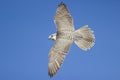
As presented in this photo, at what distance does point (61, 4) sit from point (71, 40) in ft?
3.35

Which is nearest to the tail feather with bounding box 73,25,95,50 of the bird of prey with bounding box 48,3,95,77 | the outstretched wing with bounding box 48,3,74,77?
the bird of prey with bounding box 48,3,95,77

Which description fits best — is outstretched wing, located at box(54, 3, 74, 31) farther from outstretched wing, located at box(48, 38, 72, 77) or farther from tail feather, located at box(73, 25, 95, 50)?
outstretched wing, located at box(48, 38, 72, 77)

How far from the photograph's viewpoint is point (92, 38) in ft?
21.6

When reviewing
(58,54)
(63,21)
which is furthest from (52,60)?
(63,21)

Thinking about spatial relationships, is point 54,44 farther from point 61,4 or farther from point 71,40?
point 61,4

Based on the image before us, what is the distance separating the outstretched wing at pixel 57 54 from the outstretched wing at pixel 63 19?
1.38 ft

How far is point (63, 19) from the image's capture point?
6.70 meters

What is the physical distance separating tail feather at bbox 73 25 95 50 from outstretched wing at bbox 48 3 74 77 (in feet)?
0.69

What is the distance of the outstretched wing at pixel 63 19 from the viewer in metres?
6.52

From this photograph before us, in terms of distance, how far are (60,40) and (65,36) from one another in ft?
0.54

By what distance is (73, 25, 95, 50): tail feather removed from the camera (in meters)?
6.45

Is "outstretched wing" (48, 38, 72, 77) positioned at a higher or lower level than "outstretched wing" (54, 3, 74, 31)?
lower

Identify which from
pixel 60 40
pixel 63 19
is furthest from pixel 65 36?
pixel 63 19

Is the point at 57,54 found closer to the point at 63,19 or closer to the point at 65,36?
the point at 65,36
